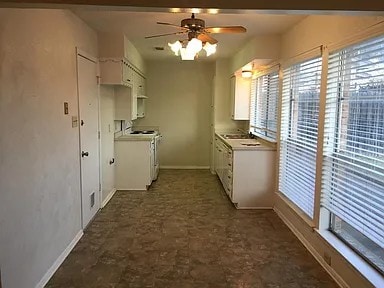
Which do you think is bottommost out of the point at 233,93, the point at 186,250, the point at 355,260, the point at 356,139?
the point at 186,250

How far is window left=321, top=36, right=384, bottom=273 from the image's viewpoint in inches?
98.9

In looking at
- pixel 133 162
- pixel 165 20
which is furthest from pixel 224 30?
pixel 133 162

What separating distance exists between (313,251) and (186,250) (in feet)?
4.26

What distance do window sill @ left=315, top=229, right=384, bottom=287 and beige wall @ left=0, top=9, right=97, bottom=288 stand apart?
2.52 metres

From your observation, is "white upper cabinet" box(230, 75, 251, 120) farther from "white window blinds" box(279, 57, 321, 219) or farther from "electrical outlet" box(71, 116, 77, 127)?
"electrical outlet" box(71, 116, 77, 127)

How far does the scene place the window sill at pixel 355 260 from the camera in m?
2.48

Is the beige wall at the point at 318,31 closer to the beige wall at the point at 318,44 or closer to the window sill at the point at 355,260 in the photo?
the beige wall at the point at 318,44

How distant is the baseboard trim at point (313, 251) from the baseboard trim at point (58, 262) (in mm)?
2475

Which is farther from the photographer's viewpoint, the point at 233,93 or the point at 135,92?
the point at 233,93

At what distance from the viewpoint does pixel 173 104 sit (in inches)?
314

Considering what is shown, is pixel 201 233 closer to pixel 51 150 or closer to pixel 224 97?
pixel 51 150

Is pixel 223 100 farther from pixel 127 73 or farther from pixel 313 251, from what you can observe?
pixel 313 251

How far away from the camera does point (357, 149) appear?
9.18 ft

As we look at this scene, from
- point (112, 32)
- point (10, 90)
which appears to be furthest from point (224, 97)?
point (10, 90)
